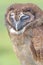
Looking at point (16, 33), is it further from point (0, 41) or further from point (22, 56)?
point (0, 41)

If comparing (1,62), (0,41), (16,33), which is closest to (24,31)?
(16,33)

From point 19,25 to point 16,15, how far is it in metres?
0.09

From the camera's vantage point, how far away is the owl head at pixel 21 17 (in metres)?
4.48

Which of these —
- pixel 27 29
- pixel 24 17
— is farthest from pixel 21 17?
pixel 27 29

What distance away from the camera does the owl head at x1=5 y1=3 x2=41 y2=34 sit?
448cm

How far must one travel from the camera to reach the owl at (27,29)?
4.50m

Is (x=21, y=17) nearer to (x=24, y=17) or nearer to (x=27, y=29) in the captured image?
(x=24, y=17)

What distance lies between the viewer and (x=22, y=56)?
4.75 m

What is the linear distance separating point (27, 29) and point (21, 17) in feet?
0.44

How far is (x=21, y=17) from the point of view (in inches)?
177

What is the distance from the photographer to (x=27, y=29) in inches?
179

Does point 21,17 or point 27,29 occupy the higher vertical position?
point 21,17

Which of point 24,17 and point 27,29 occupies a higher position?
point 24,17

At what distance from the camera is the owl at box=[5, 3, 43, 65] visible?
4500 mm
